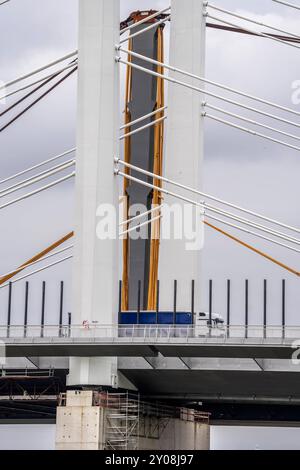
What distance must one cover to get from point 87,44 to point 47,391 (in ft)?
74.8

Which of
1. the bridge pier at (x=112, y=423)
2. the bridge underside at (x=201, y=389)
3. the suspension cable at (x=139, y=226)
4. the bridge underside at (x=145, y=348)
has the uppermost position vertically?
the suspension cable at (x=139, y=226)

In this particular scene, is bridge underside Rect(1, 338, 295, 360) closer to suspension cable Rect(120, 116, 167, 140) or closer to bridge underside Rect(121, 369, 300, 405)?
bridge underside Rect(121, 369, 300, 405)

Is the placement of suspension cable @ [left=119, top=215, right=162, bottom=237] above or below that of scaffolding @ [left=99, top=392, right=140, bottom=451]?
above

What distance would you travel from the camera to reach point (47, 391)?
117500 mm

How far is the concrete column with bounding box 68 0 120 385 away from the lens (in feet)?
355

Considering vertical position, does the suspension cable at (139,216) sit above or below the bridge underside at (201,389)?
above

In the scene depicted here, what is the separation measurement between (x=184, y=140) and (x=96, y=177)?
11898mm

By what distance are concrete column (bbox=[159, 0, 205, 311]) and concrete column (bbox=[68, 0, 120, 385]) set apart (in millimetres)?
9067

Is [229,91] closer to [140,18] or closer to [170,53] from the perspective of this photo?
[170,53]

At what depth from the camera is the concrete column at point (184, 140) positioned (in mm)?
117375

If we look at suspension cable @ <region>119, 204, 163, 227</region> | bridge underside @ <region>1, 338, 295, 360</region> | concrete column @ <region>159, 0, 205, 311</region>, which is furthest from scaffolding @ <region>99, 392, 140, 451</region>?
suspension cable @ <region>119, 204, 163, 227</region>

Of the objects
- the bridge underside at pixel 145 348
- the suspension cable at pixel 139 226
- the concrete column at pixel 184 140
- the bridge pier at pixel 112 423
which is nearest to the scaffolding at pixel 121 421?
the bridge pier at pixel 112 423

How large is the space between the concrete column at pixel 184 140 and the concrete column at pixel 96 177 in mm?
9067

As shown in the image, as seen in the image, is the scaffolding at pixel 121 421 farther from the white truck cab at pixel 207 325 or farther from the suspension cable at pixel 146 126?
the suspension cable at pixel 146 126
